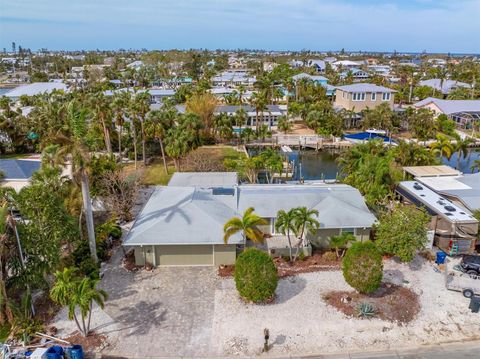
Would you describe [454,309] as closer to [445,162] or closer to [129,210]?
[129,210]

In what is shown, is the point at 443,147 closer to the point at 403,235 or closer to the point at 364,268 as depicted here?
the point at 403,235

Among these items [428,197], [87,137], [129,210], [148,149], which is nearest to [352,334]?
[428,197]

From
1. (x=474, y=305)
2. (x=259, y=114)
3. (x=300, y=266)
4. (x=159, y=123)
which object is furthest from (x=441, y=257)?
(x=259, y=114)

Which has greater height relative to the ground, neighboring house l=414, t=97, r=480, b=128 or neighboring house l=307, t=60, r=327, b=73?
neighboring house l=307, t=60, r=327, b=73

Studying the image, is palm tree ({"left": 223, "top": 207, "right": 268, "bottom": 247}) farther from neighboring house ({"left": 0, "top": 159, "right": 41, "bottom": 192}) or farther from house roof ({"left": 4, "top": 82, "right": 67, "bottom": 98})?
house roof ({"left": 4, "top": 82, "right": 67, "bottom": 98})

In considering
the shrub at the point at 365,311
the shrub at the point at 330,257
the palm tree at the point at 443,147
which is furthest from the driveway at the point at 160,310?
the palm tree at the point at 443,147

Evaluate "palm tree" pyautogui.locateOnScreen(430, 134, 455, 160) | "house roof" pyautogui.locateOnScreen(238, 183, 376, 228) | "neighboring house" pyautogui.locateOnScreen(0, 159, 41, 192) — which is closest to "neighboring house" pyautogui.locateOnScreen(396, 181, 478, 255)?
"house roof" pyautogui.locateOnScreen(238, 183, 376, 228)
